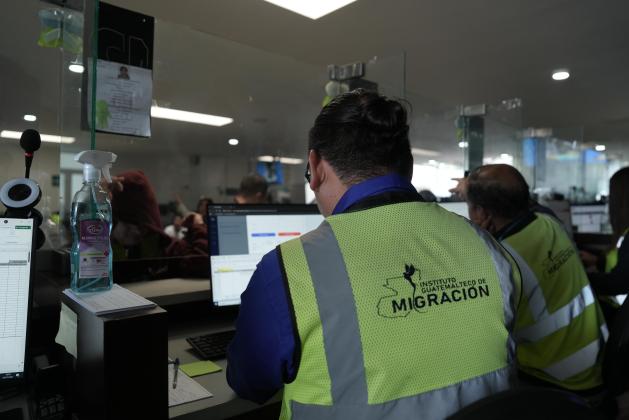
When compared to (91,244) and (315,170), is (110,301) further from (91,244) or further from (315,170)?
(315,170)

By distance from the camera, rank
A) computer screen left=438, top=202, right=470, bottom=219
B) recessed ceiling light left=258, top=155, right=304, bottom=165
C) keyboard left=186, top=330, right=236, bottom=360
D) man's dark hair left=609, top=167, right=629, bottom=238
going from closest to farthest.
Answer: keyboard left=186, top=330, right=236, bottom=360
computer screen left=438, top=202, right=470, bottom=219
man's dark hair left=609, top=167, right=629, bottom=238
recessed ceiling light left=258, top=155, right=304, bottom=165

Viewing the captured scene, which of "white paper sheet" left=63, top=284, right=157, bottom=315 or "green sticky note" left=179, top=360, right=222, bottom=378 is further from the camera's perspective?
"green sticky note" left=179, top=360, right=222, bottom=378

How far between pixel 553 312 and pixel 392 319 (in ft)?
3.43

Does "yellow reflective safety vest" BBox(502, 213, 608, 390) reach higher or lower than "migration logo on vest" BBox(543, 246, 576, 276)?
lower

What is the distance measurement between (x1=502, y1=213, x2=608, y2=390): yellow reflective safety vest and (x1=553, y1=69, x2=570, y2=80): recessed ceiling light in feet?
11.4

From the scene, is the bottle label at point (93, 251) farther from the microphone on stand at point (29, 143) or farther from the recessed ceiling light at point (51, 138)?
the recessed ceiling light at point (51, 138)

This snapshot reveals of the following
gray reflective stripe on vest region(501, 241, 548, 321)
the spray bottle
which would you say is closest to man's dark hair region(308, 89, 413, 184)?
the spray bottle

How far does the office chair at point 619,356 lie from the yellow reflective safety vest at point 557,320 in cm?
11

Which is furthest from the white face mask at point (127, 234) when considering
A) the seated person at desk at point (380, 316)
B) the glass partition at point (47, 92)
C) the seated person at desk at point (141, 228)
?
the seated person at desk at point (380, 316)

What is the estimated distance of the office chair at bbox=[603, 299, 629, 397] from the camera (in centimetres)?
117

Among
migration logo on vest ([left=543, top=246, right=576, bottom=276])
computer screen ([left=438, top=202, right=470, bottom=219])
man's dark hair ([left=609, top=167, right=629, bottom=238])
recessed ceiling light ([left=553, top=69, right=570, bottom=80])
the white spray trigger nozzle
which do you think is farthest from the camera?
→ recessed ceiling light ([left=553, top=69, right=570, bottom=80])

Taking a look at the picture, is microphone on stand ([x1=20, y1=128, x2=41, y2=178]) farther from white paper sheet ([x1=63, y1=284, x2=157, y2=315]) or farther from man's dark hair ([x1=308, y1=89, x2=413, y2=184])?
man's dark hair ([x1=308, y1=89, x2=413, y2=184])

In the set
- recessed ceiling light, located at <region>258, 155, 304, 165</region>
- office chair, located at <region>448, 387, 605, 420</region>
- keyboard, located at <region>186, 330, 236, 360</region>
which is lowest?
keyboard, located at <region>186, 330, 236, 360</region>

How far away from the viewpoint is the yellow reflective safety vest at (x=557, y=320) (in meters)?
1.38
